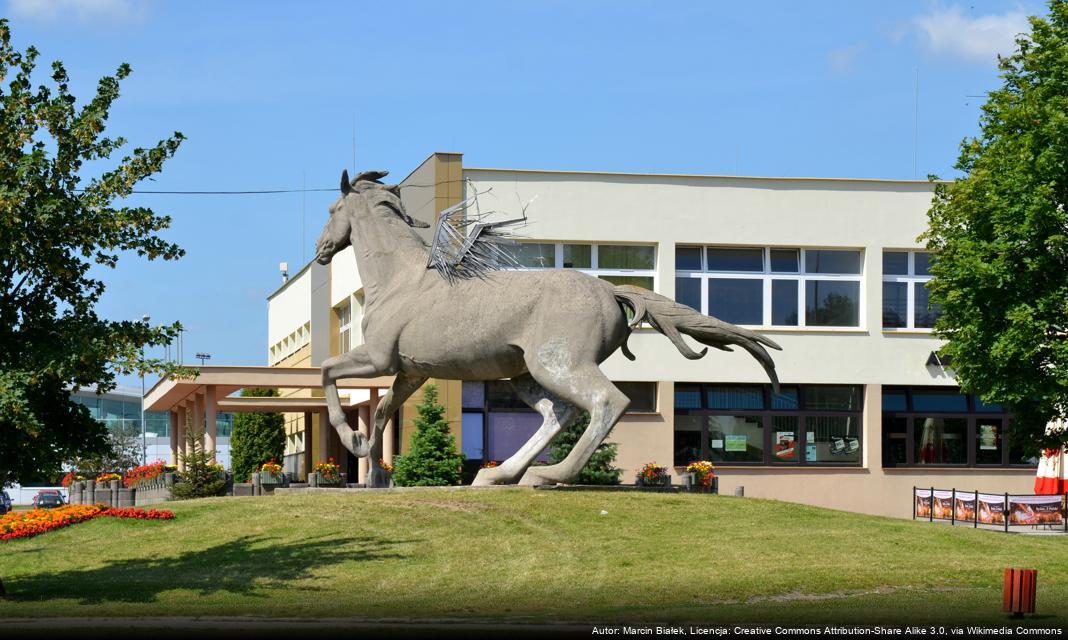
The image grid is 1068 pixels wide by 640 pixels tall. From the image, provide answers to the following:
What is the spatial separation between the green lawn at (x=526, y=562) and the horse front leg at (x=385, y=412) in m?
1.50

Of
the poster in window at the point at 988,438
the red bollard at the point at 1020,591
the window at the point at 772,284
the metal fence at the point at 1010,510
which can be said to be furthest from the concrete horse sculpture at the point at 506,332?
the poster in window at the point at 988,438

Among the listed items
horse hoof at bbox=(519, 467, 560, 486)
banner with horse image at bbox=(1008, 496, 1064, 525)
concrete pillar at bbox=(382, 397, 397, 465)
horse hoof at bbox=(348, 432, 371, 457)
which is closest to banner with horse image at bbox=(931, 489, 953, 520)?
banner with horse image at bbox=(1008, 496, 1064, 525)

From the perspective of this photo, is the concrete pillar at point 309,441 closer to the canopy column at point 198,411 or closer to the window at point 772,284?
the canopy column at point 198,411

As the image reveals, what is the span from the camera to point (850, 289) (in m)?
40.4

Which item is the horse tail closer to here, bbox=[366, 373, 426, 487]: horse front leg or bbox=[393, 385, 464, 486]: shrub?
bbox=[366, 373, 426, 487]: horse front leg

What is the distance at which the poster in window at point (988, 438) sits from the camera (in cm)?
4094

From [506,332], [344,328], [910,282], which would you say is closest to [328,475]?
[506,332]

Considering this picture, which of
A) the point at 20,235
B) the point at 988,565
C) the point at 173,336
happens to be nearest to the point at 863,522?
the point at 988,565

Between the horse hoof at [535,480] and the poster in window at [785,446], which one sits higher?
the horse hoof at [535,480]

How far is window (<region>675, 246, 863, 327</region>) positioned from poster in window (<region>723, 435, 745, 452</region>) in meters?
3.14

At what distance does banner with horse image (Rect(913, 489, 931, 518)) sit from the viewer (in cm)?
3434

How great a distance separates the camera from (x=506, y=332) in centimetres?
2209

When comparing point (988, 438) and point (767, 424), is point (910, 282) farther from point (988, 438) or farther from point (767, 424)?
point (767, 424)

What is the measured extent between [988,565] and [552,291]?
24.2ft
